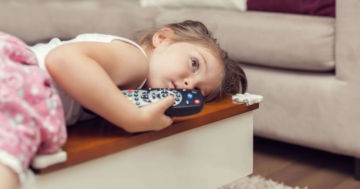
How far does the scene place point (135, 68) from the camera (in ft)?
2.91

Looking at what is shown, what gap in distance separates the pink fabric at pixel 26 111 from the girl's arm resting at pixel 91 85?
29mm

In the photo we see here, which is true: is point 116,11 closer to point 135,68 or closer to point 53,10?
point 53,10

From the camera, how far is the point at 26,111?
68 centimetres

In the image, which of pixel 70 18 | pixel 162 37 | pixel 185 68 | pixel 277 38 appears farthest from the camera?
pixel 70 18

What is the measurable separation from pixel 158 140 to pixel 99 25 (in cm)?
109

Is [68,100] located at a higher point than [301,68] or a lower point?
higher

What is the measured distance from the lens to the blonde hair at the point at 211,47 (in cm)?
102

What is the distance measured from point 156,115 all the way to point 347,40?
0.65 metres

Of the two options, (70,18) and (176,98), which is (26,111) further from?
(70,18)

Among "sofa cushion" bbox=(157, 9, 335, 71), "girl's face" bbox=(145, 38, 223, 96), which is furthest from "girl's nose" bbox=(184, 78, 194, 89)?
"sofa cushion" bbox=(157, 9, 335, 71)

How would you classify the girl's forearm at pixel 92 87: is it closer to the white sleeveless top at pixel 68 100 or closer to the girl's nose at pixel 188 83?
the white sleeveless top at pixel 68 100

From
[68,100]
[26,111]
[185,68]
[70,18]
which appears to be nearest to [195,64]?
[185,68]

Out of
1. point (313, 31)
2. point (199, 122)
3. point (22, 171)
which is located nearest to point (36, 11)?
point (313, 31)

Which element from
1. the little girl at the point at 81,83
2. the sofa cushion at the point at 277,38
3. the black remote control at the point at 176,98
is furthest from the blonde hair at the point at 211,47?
the sofa cushion at the point at 277,38
